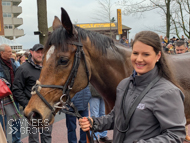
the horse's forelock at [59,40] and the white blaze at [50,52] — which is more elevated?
the horse's forelock at [59,40]

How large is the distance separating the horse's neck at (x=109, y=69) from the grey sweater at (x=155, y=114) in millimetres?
895

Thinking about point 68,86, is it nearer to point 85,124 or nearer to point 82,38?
point 85,124

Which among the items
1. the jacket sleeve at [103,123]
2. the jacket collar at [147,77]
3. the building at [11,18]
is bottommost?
the jacket sleeve at [103,123]

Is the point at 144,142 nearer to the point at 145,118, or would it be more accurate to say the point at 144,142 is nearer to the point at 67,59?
the point at 145,118

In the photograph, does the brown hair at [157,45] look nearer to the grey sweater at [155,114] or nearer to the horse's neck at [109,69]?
the grey sweater at [155,114]

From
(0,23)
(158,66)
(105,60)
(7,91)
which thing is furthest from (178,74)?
(0,23)

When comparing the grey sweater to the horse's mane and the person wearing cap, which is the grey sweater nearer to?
the horse's mane

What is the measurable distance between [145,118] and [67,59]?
3.55 ft

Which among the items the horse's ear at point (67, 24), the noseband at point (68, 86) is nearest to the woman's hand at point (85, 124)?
the noseband at point (68, 86)

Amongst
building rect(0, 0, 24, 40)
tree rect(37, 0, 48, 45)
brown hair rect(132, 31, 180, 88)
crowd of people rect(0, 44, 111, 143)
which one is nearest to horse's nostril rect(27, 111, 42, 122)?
brown hair rect(132, 31, 180, 88)

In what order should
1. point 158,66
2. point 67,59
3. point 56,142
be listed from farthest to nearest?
1. point 56,142
2. point 67,59
3. point 158,66

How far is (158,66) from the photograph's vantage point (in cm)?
152

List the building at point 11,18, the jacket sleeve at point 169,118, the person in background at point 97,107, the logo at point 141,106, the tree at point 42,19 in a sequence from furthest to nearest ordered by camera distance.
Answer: the building at point 11,18
the tree at point 42,19
the person in background at point 97,107
the logo at point 141,106
the jacket sleeve at point 169,118

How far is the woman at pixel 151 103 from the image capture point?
49.4 inches
